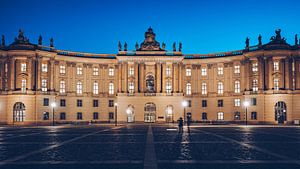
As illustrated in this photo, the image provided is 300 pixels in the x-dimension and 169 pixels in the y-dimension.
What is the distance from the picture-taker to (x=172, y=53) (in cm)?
8500

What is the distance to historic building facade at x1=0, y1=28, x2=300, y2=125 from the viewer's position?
74500 millimetres

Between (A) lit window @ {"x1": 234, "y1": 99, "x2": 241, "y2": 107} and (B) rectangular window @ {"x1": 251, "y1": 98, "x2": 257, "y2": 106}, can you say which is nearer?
(B) rectangular window @ {"x1": 251, "y1": 98, "x2": 257, "y2": 106}

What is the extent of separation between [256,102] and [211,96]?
42.3ft

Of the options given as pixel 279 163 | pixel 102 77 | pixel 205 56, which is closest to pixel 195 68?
pixel 205 56

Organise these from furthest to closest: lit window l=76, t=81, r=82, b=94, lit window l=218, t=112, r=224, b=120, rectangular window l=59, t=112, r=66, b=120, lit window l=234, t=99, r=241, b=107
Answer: lit window l=218, t=112, r=224, b=120, lit window l=76, t=81, r=82, b=94, lit window l=234, t=99, r=241, b=107, rectangular window l=59, t=112, r=66, b=120

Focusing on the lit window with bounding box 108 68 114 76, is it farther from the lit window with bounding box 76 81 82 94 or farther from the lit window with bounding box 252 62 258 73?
the lit window with bounding box 252 62 258 73

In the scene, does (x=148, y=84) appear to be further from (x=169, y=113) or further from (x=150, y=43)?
(x=150, y=43)

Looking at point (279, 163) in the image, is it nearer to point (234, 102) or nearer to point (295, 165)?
point (295, 165)

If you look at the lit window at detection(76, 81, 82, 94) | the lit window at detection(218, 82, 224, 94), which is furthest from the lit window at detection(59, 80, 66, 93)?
the lit window at detection(218, 82, 224, 94)

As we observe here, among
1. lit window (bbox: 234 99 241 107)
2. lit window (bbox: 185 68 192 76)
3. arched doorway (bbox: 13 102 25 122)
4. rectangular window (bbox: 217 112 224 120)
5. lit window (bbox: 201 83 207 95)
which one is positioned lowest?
rectangular window (bbox: 217 112 224 120)

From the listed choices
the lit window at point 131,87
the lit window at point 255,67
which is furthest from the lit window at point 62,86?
the lit window at point 255,67

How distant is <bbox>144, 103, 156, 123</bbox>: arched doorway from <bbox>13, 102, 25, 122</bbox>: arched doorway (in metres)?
28.5

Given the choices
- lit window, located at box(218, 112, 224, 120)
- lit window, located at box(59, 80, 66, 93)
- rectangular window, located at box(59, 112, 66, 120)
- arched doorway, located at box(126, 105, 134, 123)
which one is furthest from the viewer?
lit window, located at box(218, 112, 224, 120)

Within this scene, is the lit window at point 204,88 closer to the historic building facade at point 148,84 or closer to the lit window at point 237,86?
the historic building facade at point 148,84
